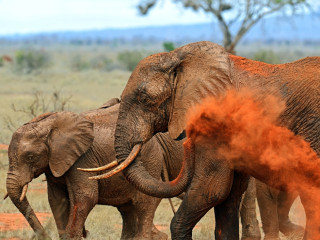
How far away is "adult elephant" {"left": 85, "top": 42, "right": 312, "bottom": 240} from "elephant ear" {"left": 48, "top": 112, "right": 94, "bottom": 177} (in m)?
1.62

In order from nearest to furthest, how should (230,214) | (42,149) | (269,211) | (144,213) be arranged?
(230,214)
(42,149)
(144,213)
(269,211)

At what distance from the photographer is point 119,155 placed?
6742 mm

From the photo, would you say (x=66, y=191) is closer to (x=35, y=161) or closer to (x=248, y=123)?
(x=35, y=161)

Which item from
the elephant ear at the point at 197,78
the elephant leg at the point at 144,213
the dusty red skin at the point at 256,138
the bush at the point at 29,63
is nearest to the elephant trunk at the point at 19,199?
the elephant leg at the point at 144,213

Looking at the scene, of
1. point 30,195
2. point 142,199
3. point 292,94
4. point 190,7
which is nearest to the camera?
point 292,94

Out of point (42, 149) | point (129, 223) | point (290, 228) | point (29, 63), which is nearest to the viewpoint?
point (42, 149)

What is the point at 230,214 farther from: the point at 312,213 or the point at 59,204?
the point at 59,204

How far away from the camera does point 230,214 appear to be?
7.21m

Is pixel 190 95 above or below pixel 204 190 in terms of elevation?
above

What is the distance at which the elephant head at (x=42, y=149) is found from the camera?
8.12m

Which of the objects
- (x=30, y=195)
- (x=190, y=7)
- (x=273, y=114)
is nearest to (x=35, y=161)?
(x=273, y=114)

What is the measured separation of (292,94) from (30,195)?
19.8ft

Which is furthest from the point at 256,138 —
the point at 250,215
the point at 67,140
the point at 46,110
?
the point at 46,110

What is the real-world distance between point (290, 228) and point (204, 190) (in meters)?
3.38
